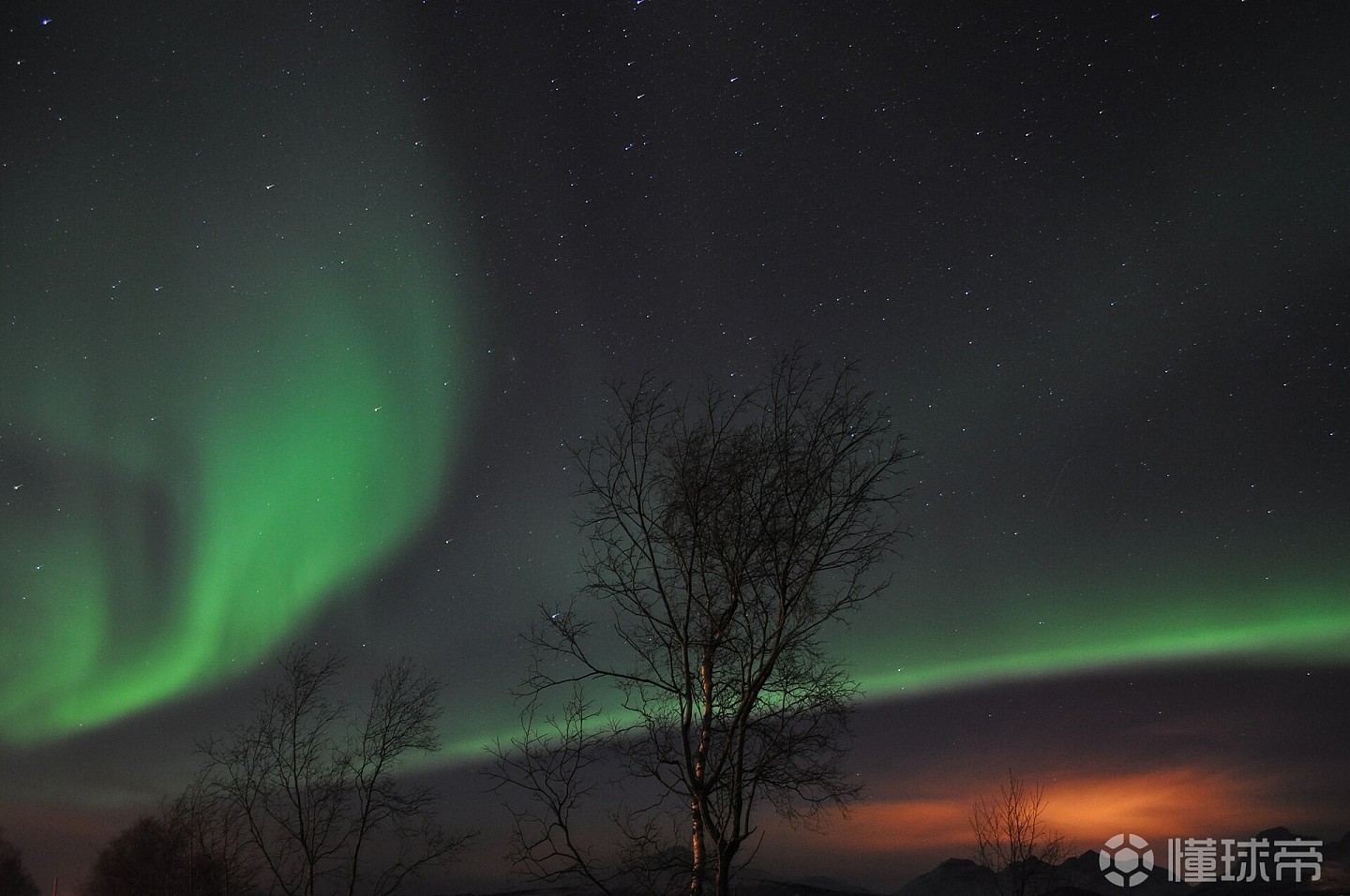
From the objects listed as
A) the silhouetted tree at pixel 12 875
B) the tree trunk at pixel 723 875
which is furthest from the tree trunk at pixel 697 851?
the silhouetted tree at pixel 12 875

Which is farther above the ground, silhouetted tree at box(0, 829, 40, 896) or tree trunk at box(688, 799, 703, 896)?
tree trunk at box(688, 799, 703, 896)

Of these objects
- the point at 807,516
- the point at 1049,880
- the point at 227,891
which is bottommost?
the point at 227,891

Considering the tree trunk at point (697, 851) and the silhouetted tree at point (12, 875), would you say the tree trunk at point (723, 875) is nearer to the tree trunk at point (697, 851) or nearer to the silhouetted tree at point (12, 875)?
the tree trunk at point (697, 851)

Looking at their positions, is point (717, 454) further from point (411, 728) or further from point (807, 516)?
point (411, 728)

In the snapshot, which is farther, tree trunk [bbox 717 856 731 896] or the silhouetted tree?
the silhouetted tree

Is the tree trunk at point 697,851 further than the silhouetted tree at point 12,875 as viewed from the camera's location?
No

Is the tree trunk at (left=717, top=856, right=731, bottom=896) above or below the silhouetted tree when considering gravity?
above

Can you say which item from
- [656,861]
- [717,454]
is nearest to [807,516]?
[717,454]

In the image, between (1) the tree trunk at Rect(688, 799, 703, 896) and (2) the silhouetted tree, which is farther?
(2) the silhouetted tree

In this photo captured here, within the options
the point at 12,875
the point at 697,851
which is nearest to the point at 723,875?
the point at 697,851

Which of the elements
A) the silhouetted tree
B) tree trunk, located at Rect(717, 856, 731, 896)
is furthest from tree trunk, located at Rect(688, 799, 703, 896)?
the silhouetted tree

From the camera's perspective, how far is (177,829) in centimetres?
2577

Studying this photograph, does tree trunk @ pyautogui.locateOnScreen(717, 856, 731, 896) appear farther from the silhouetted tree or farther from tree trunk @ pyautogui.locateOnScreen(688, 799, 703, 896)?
the silhouetted tree

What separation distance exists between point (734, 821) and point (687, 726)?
89cm
